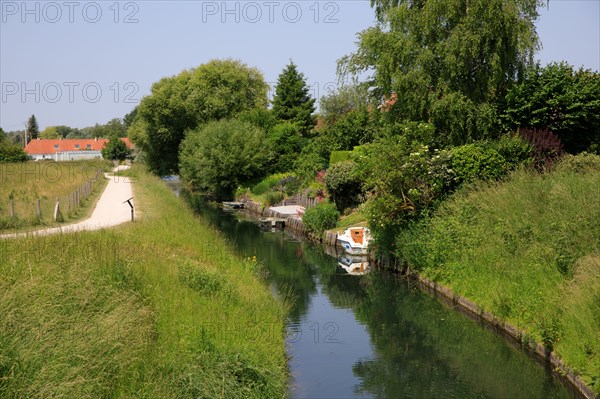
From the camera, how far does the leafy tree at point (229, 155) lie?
53.3 meters

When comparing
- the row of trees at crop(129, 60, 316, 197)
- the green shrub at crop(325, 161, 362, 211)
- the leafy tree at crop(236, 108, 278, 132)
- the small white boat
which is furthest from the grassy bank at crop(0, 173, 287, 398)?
the leafy tree at crop(236, 108, 278, 132)

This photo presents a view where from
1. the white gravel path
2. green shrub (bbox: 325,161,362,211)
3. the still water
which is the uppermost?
green shrub (bbox: 325,161,362,211)

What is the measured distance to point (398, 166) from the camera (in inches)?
941

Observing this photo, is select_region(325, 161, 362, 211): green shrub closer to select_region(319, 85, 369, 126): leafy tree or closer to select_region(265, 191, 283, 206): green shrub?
select_region(265, 191, 283, 206): green shrub

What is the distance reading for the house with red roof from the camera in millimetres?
135250

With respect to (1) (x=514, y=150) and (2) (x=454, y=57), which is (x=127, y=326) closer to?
(1) (x=514, y=150)

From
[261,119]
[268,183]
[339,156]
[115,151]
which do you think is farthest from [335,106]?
[115,151]

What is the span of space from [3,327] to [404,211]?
659 inches

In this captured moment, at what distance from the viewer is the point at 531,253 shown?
17.8m

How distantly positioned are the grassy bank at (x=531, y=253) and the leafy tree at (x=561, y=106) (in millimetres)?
5614

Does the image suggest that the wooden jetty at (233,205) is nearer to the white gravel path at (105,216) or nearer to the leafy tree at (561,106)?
the white gravel path at (105,216)

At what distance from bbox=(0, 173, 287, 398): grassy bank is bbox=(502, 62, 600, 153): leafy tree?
50.7 ft

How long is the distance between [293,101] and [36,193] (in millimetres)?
30854

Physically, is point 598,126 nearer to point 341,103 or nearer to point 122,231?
point 122,231
